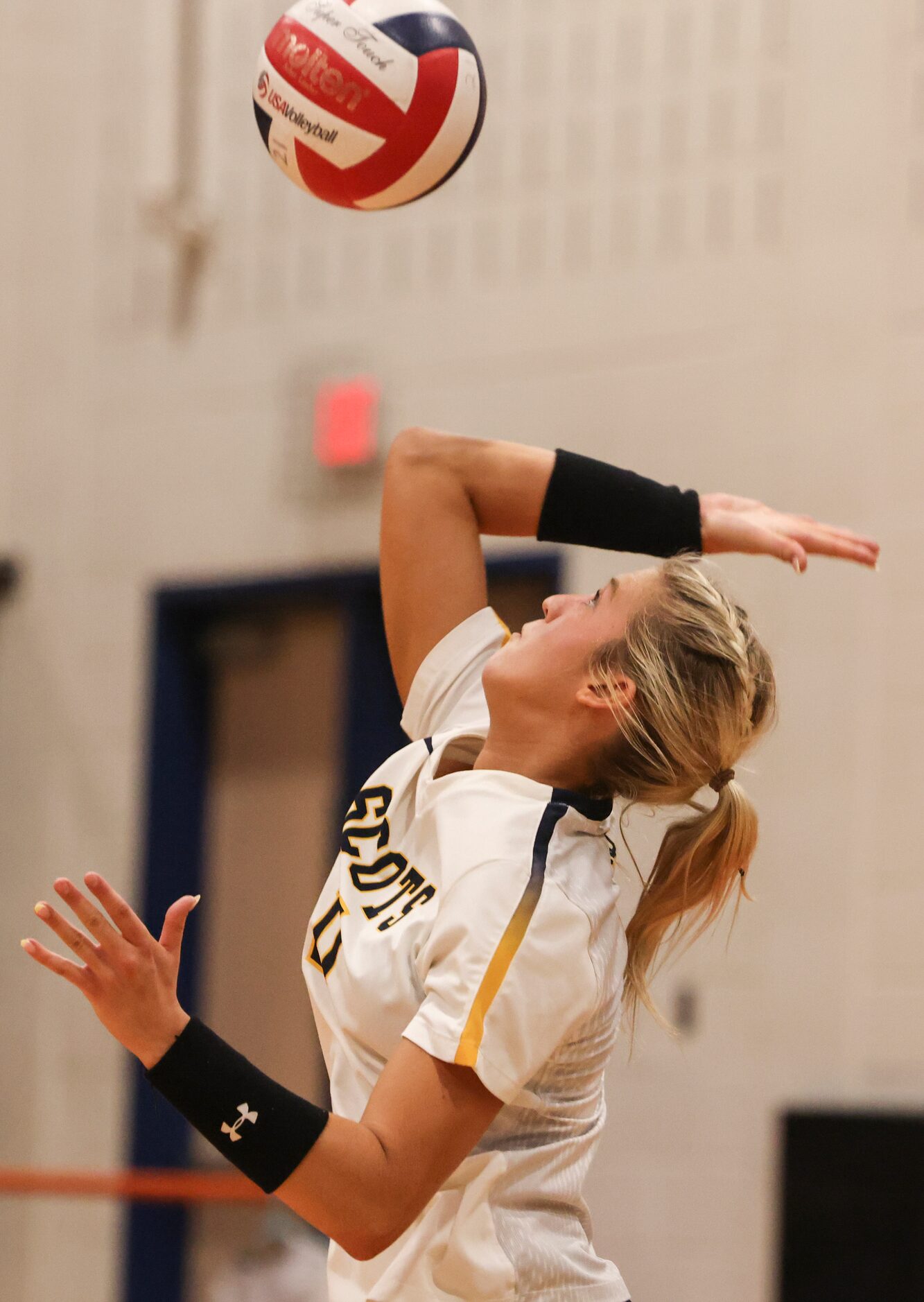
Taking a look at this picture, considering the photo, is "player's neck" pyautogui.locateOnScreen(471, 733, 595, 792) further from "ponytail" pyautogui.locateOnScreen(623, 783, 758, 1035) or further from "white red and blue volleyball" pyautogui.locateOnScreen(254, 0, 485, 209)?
"white red and blue volleyball" pyautogui.locateOnScreen(254, 0, 485, 209)

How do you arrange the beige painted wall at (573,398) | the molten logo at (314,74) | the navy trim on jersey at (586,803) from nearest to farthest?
the navy trim on jersey at (586,803), the molten logo at (314,74), the beige painted wall at (573,398)

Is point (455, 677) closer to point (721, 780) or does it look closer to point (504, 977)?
point (721, 780)

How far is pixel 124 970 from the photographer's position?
1.53m

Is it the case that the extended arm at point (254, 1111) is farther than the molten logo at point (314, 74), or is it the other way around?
the molten logo at point (314, 74)

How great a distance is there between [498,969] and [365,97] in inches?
50.5

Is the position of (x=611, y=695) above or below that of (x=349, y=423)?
below

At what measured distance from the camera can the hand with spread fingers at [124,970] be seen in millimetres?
1525

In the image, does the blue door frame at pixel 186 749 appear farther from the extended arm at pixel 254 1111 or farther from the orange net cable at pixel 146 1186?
the extended arm at pixel 254 1111

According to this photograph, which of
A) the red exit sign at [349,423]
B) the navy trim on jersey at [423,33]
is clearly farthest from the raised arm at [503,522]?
the red exit sign at [349,423]

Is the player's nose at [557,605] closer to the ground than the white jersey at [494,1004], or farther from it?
farther from it

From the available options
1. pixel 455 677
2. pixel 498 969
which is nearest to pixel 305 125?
pixel 455 677

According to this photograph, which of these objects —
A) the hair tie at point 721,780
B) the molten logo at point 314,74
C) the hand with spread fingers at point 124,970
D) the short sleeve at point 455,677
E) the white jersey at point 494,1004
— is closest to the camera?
the hand with spread fingers at point 124,970

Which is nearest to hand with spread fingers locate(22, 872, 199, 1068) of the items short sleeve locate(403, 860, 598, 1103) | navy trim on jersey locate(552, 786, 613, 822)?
short sleeve locate(403, 860, 598, 1103)

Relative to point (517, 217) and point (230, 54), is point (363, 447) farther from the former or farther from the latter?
point (230, 54)
